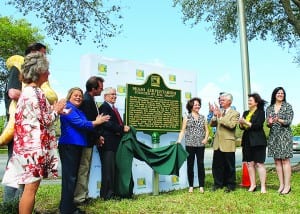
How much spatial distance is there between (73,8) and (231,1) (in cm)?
726

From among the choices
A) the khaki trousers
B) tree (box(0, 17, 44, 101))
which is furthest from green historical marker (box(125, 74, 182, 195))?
tree (box(0, 17, 44, 101))

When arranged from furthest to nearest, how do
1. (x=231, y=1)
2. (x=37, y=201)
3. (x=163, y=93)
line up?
1. (x=231, y=1)
2. (x=163, y=93)
3. (x=37, y=201)

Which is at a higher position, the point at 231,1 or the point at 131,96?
the point at 231,1

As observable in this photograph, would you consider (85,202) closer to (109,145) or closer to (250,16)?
(109,145)

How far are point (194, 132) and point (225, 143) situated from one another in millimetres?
685

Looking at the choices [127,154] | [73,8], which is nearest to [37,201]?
[127,154]

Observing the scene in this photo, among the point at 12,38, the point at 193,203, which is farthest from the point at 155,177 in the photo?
the point at 12,38

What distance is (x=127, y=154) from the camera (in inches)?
329

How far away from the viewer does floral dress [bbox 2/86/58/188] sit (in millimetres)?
4953

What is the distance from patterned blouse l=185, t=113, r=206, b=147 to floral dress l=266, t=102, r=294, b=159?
1415mm

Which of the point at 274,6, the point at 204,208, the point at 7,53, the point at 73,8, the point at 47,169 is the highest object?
the point at 7,53

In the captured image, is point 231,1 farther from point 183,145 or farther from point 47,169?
point 47,169

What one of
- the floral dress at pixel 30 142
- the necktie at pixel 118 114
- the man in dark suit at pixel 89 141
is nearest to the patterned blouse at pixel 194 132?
the necktie at pixel 118 114

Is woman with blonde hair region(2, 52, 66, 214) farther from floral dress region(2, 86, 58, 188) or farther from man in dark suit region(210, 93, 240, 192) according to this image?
man in dark suit region(210, 93, 240, 192)
